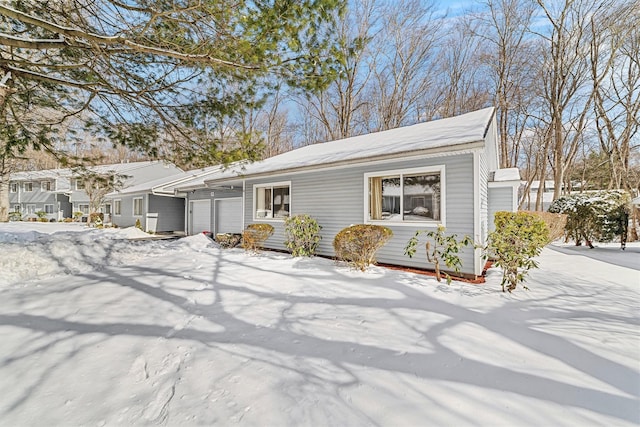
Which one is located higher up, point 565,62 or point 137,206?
point 565,62

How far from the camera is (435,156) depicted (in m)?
6.20

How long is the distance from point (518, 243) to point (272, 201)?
23.4ft

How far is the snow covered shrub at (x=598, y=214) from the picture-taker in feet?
32.4

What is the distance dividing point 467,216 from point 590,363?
140 inches

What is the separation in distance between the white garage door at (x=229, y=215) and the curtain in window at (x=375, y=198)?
6.82 m

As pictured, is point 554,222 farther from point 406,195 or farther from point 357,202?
point 357,202

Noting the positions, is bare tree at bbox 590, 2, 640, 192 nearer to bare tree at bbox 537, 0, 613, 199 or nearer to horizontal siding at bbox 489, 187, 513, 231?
bare tree at bbox 537, 0, 613, 199

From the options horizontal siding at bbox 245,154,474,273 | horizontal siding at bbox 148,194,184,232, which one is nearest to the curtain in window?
horizontal siding at bbox 245,154,474,273

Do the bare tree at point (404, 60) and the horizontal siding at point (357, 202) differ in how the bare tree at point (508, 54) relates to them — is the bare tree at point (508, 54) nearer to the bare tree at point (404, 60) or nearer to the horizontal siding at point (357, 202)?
the bare tree at point (404, 60)

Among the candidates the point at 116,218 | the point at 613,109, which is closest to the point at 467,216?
the point at 613,109

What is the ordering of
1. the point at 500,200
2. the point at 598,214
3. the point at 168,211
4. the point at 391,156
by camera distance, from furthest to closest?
the point at 168,211 → the point at 598,214 → the point at 500,200 → the point at 391,156

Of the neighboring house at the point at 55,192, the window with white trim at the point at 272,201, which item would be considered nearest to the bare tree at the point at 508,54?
the window with white trim at the point at 272,201

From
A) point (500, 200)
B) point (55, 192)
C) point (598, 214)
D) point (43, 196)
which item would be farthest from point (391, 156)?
point (43, 196)

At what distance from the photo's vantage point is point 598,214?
9.95m
